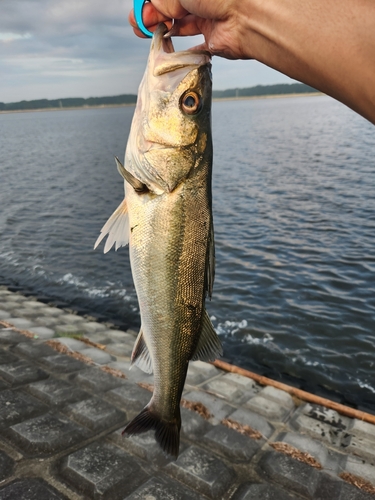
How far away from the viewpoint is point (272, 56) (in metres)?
2.32

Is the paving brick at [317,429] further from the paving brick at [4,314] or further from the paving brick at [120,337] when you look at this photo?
the paving brick at [4,314]

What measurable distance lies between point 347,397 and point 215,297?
4.94 meters

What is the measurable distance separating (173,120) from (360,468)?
4.42 m

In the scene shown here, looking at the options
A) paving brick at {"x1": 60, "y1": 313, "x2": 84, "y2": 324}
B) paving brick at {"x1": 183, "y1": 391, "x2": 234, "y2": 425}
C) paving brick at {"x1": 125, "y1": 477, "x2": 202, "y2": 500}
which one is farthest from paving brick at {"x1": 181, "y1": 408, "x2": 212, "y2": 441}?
paving brick at {"x1": 60, "y1": 313, "x2": 84, "y2": 324}

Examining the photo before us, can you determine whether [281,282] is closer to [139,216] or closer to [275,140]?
[139,216]

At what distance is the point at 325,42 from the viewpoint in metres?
1.98

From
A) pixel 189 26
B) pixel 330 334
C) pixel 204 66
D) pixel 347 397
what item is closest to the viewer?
pixel 204 66

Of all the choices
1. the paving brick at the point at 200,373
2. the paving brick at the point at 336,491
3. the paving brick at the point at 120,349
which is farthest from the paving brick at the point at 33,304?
the paving brick at the point at 336,491

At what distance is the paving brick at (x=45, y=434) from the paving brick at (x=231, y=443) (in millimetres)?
1418

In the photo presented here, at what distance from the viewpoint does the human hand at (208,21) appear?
2.44 metres

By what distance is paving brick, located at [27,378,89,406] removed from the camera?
534 cm

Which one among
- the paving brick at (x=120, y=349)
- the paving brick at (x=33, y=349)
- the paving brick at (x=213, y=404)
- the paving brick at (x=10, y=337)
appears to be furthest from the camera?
the paving brick at (x=120, y=349)

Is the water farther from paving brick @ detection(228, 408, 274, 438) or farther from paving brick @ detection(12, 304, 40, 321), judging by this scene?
paving brick @ detection(228, 408, 274, 438)

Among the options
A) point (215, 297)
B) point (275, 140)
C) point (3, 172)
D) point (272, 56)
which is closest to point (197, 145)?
point (272, 56)
